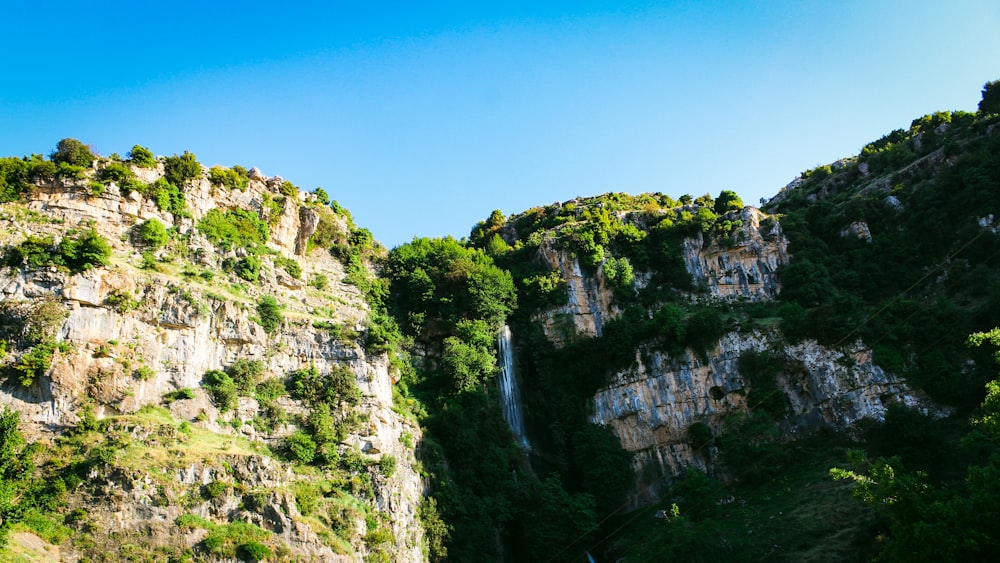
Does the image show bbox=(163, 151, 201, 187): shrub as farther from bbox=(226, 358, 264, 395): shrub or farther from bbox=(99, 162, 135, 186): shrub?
bbox=(226, 358, 264, 395): shrub

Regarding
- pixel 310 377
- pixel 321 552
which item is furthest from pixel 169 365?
pixel 321 552

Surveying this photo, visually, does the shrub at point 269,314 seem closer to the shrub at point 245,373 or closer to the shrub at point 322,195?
the shrub at point 245,373

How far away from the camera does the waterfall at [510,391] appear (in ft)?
135

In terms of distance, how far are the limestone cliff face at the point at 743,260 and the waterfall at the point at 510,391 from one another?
48.3 ft

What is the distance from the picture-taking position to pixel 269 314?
121 feet

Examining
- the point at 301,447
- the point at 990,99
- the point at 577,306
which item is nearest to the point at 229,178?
the point at 301,447

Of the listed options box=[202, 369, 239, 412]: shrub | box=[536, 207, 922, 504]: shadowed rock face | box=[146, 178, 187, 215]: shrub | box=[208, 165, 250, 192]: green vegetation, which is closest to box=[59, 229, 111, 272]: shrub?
box=[146, 178, 187, 215]: shrub

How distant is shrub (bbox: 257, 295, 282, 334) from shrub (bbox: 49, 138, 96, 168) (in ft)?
42.8

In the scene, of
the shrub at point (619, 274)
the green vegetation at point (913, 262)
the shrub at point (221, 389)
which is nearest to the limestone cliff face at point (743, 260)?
the green vegetation at point (913, 262)

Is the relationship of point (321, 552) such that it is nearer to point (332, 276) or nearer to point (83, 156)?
point (332, 276)

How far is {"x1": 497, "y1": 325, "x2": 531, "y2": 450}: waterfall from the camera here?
41250 millimetres

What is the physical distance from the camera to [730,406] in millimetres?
39469

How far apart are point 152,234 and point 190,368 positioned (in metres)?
8.98

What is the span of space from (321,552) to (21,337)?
16.4 meters
